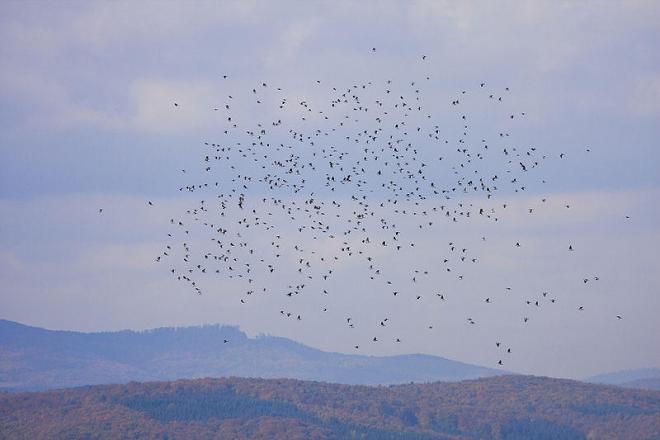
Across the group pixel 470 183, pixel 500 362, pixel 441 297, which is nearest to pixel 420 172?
pixel 470 183

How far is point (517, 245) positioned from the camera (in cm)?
13762

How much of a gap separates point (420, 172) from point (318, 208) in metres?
11.0

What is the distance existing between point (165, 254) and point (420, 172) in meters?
36.2

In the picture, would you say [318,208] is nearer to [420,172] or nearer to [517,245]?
[420,172]

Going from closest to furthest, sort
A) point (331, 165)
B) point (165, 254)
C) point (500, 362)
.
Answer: point (331, 165)
point (165, 254)
point (500, 362)

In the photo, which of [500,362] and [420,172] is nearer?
[420,172]

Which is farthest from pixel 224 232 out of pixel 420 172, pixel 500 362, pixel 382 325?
pixel 500 362

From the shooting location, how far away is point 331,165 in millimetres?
114125

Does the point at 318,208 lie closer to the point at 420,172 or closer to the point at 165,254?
the point at 420,172

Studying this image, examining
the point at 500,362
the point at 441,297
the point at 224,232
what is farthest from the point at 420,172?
the point at 500,362

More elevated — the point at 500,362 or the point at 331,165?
the point at 331,165

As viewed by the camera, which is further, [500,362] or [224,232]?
[500,362]

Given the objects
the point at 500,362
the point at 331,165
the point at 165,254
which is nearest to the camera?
the point at 331,165

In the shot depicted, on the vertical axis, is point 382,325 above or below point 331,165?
below
